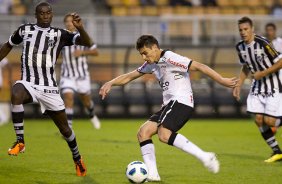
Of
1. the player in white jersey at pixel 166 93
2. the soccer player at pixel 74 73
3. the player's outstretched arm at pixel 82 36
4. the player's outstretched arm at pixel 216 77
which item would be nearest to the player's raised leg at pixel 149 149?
the player in white jersey at pixel 166 93

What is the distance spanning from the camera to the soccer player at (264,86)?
1178 centimetres

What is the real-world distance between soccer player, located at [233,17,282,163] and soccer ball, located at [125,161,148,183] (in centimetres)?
335

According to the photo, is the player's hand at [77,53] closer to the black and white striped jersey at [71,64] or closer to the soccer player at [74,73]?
the soccer player at [74,73]

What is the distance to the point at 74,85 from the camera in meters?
16.6

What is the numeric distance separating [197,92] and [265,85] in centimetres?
967

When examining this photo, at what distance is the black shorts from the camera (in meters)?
9.15

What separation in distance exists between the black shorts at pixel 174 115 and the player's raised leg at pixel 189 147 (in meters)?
0.08

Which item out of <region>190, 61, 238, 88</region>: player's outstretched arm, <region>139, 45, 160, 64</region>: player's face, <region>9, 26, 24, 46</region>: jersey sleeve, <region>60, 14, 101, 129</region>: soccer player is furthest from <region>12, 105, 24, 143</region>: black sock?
<region>60, 14, 101, 129</region>: soccer player

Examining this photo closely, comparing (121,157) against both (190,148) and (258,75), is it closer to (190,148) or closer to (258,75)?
(258,75)

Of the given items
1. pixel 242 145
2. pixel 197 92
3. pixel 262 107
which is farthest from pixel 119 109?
pixel 262 107

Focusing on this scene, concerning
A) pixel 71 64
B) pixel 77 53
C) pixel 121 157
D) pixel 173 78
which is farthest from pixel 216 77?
pixel 71 64

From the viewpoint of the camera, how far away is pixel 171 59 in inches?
365

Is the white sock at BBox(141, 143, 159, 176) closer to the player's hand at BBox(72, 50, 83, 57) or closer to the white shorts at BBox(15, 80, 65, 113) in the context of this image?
the white shorts at BBox(15, 80, 65, 113)

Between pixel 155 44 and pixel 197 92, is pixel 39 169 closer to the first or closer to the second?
pixel 155 44
